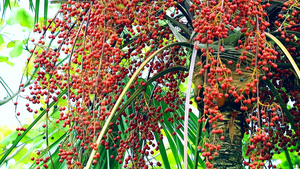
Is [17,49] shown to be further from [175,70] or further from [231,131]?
[231,131]

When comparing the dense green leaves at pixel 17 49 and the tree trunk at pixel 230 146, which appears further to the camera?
the dense green leaves at pixel 17 49

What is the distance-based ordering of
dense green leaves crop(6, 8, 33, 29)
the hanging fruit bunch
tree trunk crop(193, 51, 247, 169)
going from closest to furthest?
the hanging fruit bunch < tree trunk crop(193, 51, 247, 169) < dense green leaves crop(6, 8, 33, 29)

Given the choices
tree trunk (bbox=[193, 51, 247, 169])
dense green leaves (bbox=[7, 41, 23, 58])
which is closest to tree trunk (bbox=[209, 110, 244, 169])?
tree trunk (bbox=[193, 51, 247, 169])

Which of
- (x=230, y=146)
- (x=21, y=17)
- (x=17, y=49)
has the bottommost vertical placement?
(x=230, y=146)

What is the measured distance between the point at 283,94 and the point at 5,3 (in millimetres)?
1699

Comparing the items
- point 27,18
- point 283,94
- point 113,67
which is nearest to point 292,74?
point 283,94

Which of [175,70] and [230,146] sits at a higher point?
[175,70]

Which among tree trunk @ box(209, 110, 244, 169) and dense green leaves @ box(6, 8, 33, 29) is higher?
dense green leaves @ box(6, 8, 33, 29)

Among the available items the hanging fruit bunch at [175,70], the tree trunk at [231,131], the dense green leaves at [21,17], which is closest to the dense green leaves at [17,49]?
the dense green leaves at [21,17]

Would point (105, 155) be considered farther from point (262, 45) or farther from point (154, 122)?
point (262, 45)

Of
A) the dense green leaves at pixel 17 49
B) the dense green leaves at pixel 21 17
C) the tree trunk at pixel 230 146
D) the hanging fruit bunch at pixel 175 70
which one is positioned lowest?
the tree trunk at pixel 230 146

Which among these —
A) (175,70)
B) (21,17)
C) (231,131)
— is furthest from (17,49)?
(231,131)

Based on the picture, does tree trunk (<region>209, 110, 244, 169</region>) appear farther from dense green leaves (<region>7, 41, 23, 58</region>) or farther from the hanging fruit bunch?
dense green leaves (<region>7, 41, 23, 58</region>)

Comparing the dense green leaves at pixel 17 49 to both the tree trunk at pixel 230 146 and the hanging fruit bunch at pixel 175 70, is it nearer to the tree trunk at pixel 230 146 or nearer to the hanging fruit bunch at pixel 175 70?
the hanging fruit bunch at pixel 175 70
